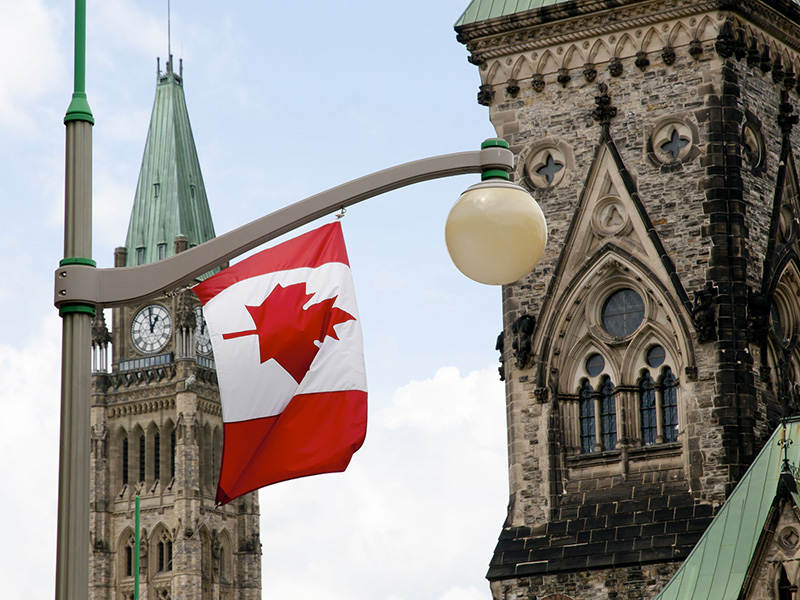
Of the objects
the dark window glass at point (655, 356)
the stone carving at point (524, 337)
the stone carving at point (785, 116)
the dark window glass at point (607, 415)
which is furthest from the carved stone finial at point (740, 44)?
the dark window glass at point (607, 415)

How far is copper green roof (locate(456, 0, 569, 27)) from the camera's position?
37.4m

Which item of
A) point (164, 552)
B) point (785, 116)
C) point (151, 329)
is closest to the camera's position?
point (785, 116)

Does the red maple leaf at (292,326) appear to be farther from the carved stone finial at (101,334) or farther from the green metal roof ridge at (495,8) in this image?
the carved stone finial at (101,334)

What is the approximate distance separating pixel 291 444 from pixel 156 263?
2.03 meters

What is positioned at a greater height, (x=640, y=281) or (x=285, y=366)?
(x=640, y=281)

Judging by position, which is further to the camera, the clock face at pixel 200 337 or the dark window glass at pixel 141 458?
the clock face at pixel 200 337

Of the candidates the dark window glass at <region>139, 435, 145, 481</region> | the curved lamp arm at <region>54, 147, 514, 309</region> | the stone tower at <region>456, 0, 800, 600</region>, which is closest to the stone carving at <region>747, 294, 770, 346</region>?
the stone tower at <region>456, 0, 800, 600</region>

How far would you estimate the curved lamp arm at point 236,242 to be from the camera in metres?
11.5

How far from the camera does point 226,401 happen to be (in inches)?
515

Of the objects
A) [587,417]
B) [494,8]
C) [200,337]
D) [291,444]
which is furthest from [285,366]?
[200,337]

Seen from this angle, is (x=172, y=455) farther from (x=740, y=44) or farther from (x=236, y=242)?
(x=236, y=242)

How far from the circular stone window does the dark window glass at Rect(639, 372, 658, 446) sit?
0.98 metres

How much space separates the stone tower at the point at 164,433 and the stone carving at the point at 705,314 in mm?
101791

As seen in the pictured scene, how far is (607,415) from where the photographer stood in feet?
119
